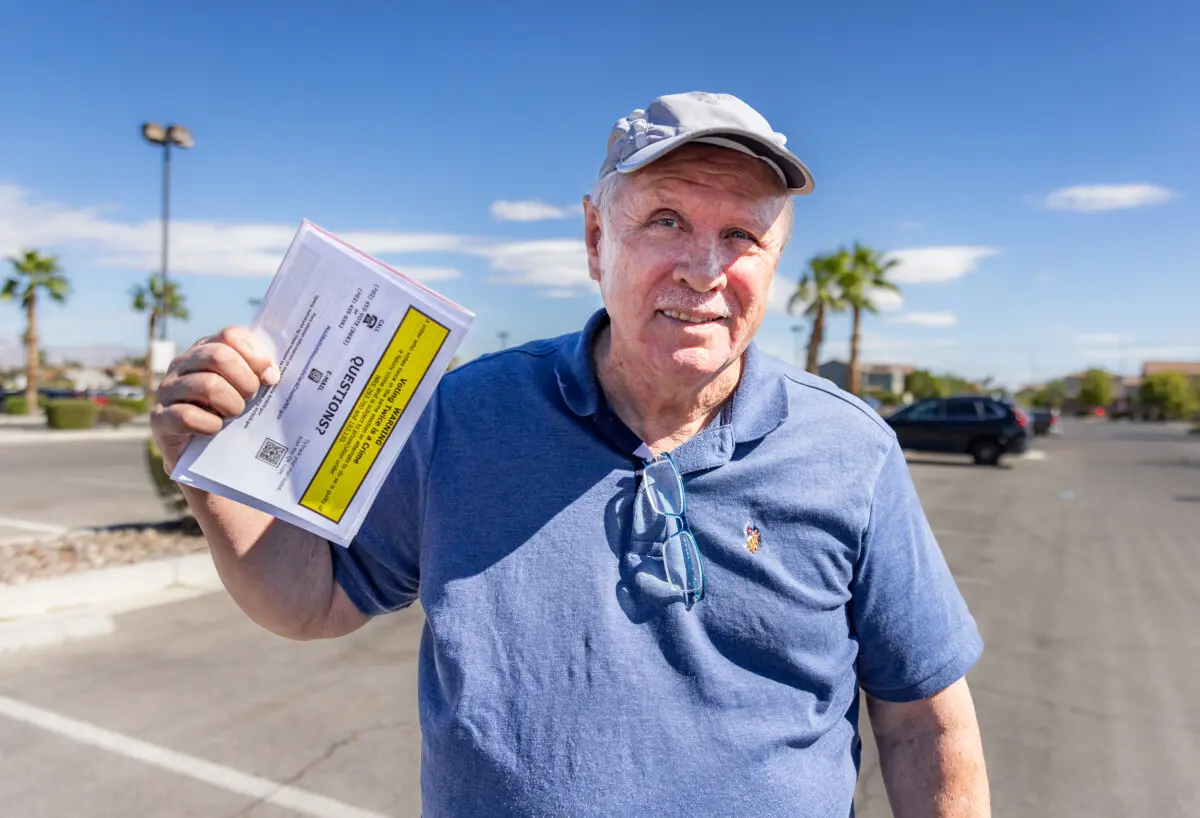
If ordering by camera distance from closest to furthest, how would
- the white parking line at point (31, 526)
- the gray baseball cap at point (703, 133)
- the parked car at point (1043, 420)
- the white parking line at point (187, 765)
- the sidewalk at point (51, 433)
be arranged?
1. the gray baseball cap at point (703, 133)
2. the white parking line at point (187, 765)
3. the white parking line at point (31, 526)
4. the sidewalk at point (51, 433)
5. the parked car at point (1043, 420)

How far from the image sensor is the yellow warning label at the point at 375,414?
4.37ft

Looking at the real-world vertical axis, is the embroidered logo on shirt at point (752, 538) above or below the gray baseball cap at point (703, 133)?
below

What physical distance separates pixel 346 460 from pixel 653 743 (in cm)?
63

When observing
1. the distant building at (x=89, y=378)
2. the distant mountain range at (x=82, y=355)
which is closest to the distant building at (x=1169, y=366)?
the distant building at (x=89, y=378)

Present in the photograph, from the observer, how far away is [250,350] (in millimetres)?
1261

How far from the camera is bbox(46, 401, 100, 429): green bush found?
26.5 metres

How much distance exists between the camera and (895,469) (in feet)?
5.09

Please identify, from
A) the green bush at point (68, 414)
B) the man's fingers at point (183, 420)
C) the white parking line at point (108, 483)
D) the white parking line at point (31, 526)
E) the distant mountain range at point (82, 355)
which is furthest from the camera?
the distant mountain range at point (82, 355)

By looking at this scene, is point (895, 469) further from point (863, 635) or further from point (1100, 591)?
point (1100, 591)

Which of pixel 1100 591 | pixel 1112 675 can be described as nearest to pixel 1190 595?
pixel 1100 591

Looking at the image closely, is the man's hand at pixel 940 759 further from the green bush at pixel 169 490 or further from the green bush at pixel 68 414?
the green bush at pixel 68 414

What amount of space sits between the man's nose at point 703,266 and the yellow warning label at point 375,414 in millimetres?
405

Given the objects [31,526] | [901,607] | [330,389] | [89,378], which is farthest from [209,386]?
[89,378]

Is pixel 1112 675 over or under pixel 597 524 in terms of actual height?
under
